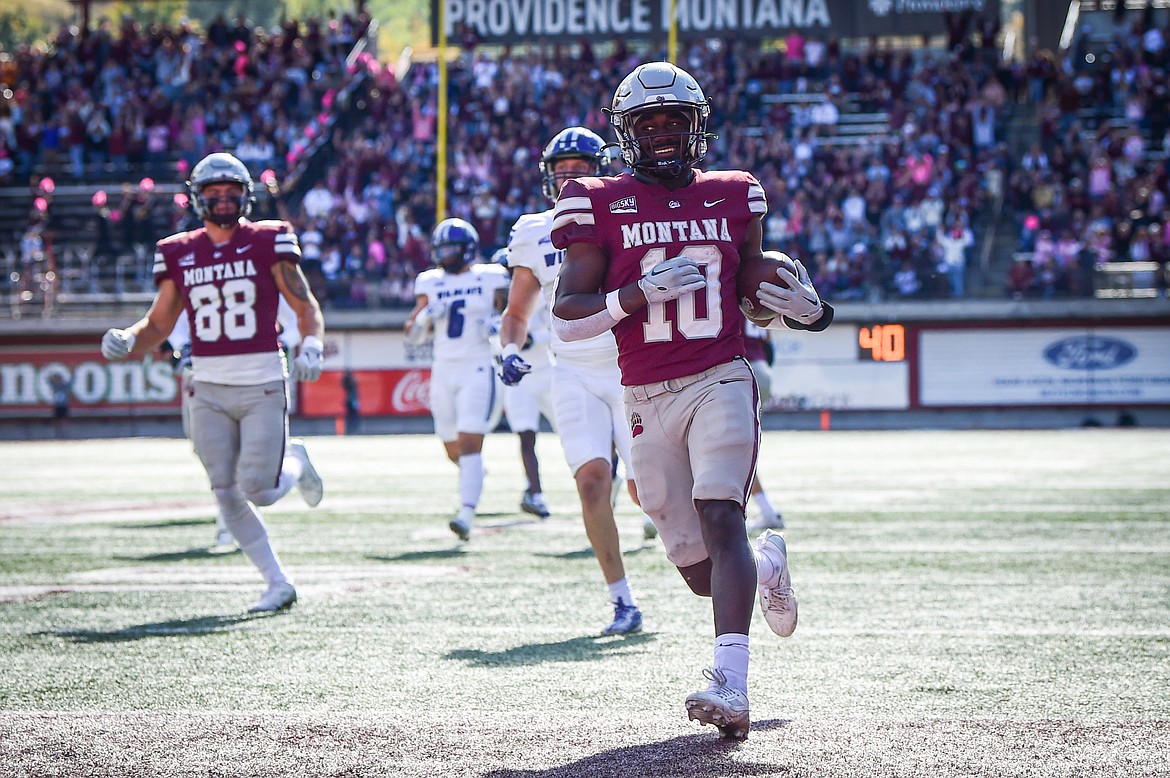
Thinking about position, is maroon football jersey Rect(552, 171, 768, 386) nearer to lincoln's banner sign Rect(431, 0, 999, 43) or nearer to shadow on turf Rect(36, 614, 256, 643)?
shadow on turf Rect(36, 614, 256, 643)

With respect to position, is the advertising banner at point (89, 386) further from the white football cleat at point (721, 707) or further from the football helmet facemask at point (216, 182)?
the white football cleat at point (721, 707)

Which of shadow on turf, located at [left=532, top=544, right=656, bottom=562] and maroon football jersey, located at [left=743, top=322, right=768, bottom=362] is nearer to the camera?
shadow on turf, located at [left=532, top=544, right=656, bottom=562]

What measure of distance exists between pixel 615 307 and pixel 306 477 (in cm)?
362

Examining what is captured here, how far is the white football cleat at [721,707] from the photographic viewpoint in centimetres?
370

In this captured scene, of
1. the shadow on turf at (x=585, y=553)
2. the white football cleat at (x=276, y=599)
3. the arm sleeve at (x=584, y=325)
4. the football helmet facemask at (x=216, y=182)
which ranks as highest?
the football helmet facemask at (x=216, y=182)

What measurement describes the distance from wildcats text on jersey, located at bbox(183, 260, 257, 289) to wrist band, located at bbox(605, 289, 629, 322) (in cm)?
274

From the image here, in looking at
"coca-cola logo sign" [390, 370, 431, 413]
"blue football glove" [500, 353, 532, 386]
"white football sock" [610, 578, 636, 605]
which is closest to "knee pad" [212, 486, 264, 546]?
"blue football glove" [500, 353, 532, 386]

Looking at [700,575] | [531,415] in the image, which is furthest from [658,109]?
[531,415]

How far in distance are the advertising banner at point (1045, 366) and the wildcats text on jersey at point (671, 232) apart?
63.2 feet

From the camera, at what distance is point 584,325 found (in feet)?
13.6

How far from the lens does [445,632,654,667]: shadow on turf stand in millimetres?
5074

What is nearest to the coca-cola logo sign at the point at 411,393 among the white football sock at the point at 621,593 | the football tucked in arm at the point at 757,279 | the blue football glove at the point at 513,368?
the blue football glove at the point at 513,368

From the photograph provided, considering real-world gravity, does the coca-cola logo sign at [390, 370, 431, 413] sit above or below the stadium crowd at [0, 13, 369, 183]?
below

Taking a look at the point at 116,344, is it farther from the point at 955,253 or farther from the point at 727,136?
the point at 727,136
